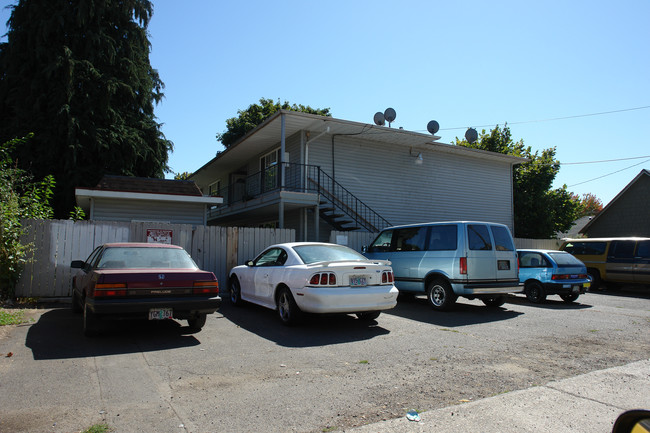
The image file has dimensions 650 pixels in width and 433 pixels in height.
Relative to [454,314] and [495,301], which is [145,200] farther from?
[495,301]

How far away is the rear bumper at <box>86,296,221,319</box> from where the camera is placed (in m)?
5.98

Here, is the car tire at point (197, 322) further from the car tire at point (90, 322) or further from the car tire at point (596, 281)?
the car tire at point (596, 281)

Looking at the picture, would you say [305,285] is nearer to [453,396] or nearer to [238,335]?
[238,335]

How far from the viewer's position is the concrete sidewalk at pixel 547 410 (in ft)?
11.6

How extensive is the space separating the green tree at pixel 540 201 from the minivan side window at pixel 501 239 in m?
19.2

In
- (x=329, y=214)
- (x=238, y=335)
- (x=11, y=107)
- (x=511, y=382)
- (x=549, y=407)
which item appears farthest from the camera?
(x=11, y=107)

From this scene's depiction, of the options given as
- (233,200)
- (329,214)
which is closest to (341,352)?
(329,214)

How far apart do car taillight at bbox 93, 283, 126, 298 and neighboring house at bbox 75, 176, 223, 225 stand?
943 centimetres

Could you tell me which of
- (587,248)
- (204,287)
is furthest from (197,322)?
(587,248)

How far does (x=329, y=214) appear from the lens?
58.4ft

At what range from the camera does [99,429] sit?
3.33 meters

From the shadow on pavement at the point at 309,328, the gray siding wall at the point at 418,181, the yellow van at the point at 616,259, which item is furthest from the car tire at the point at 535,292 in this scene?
the gray siding wall at the point at 418,181

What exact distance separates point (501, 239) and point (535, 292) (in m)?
3.00

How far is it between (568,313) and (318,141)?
1148cm
